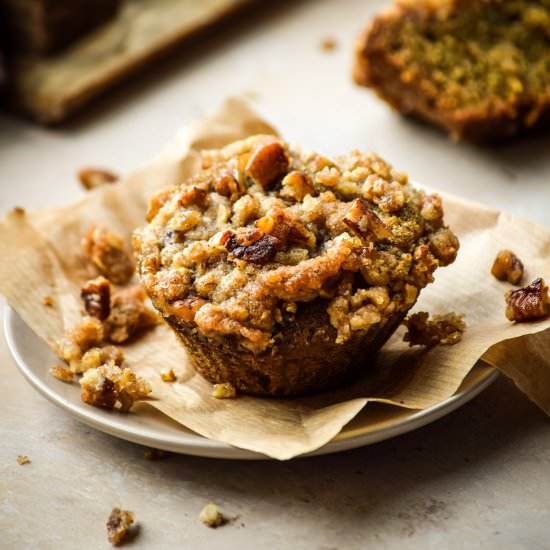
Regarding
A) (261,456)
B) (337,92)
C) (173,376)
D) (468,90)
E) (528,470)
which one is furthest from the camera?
(337,92)

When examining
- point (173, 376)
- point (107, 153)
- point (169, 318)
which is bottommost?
point (107, 153)

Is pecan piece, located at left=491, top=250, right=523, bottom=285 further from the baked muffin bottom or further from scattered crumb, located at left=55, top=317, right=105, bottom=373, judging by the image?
scattered crumb, located at left=55, top=317, right=105, bottom=373

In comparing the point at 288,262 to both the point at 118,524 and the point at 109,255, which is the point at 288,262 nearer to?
the point at 118,524

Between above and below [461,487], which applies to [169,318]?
above

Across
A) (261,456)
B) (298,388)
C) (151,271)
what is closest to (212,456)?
(261,456)

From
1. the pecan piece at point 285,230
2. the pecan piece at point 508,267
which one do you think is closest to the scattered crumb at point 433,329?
the pecan piece at point 508,267

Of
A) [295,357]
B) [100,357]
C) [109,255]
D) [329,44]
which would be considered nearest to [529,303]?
[295,357]

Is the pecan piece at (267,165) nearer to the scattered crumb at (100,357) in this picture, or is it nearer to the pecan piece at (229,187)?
the pecan piece at (229,187)

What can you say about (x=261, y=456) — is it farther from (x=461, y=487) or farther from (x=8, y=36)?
(x=8, y=36)
